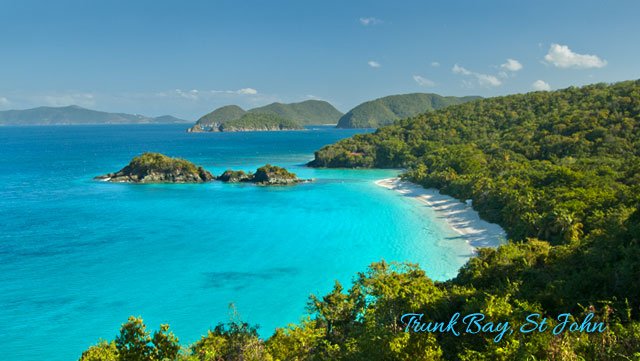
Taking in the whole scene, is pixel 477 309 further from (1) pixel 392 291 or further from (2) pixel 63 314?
(2) pixel 63 314

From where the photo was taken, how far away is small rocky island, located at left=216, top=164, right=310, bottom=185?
89.8 meters

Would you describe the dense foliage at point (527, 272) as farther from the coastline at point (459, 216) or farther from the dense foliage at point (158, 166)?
the dense foliage at point (158, 166)

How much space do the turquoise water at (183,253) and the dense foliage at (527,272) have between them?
6269mm

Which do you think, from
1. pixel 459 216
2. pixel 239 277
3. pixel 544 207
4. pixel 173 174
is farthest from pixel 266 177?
pixel 544 207

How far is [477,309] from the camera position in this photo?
17.5m

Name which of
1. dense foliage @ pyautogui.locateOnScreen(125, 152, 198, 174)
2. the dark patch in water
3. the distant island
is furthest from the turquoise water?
dense foliage @ pyautogui.locateOnScreen(125, 152, 198, 174)

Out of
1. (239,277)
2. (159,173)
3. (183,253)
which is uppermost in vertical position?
(159,173)

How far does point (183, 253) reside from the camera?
43750 millimetres

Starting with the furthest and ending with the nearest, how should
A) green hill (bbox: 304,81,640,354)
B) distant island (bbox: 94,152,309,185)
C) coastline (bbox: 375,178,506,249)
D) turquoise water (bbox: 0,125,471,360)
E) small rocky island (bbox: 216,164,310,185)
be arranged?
distant island (bbox: 94,152,309,185), small rocky island (bbox: 216,164,310,185), coastline (bbox: 375,178,506,249), turquoise water (bbox: 0,125,471,360), green hill (bbox: 304,81,640,354)

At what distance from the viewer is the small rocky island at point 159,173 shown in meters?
93.6

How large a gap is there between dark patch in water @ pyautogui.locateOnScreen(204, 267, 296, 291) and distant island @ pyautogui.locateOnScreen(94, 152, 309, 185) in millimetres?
53630

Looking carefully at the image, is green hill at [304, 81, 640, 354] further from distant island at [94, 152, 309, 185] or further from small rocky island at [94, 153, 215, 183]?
small rocky island at [94, 153, 215, 183]

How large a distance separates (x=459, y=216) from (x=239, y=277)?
106 feet

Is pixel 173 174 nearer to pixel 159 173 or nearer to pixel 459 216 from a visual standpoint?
pixel 159 173
